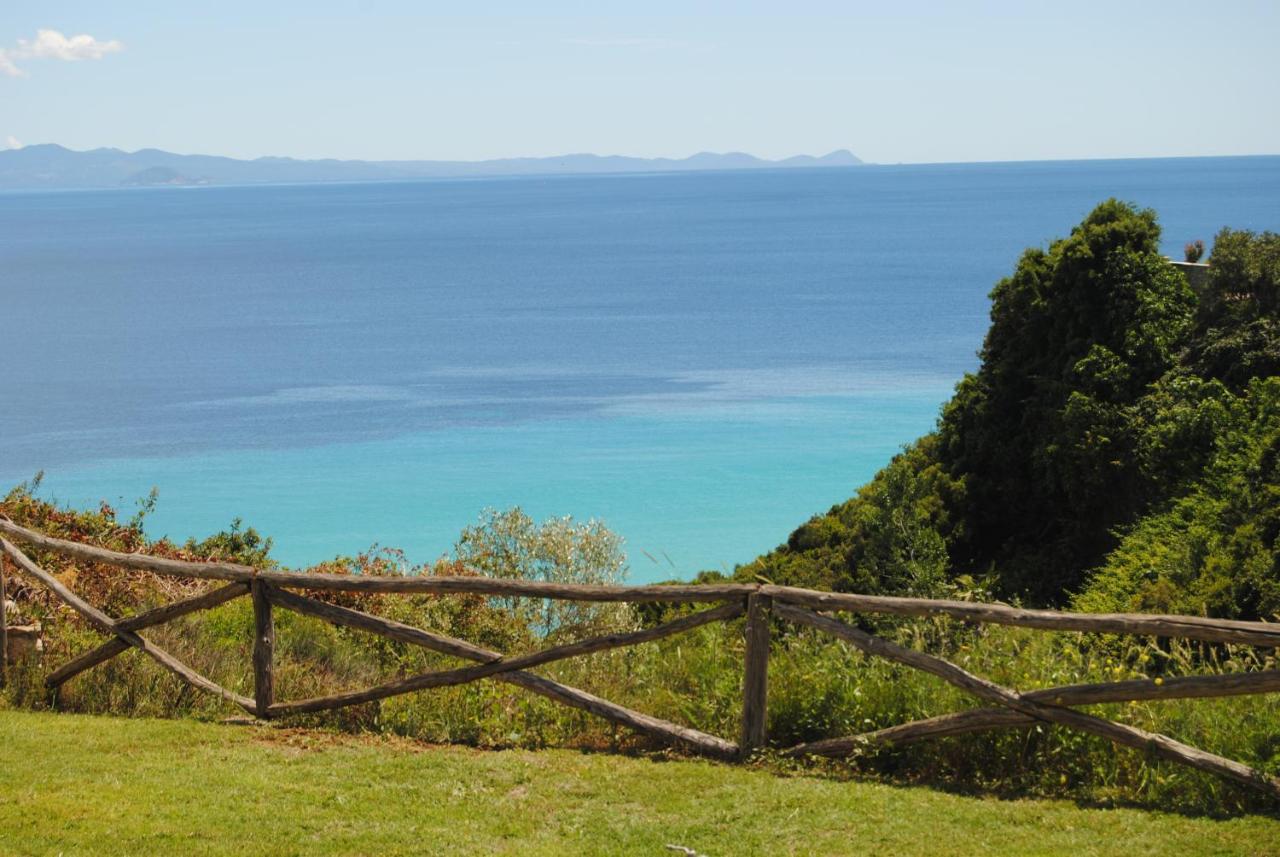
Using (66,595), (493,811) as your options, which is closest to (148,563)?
(66,595)

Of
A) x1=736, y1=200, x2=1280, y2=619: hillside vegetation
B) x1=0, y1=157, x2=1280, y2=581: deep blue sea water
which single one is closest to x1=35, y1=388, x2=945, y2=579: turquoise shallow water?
x1=0, y1=157, x2=1280, y2=581: deep blue sea water

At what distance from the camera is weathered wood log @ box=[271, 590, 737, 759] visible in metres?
8.53

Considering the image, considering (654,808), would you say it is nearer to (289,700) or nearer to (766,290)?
(289,700)

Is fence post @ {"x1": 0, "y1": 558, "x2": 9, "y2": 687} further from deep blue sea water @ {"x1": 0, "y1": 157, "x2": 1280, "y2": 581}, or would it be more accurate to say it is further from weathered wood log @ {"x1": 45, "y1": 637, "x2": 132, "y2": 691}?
deep blue sea water @ {"x1": 0, "y1": 157, "x2": 1280, "y2": 581}

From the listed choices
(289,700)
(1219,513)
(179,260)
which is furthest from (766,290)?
(289,700)

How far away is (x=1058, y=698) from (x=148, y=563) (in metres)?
6.48

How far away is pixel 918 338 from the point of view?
8306 cm

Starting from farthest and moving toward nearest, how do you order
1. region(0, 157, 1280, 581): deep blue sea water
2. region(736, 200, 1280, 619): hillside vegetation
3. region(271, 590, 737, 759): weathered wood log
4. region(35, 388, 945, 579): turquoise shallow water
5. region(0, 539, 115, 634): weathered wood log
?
region(0, 157, 1280, 581): deep blue sea water, region(35, 388, 945, 579): turquoise shallow water, region(736, 200, 1280, 619): hillside vegetation, region(0, 539, 115, 634): weathered wood log, region(271, 590, 737, 759): weathered wood log

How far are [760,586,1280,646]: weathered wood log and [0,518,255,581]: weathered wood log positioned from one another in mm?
3903

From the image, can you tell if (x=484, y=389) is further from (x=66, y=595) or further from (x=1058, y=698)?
(x=1058, y=698)

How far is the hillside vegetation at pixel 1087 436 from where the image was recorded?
70.3 feet

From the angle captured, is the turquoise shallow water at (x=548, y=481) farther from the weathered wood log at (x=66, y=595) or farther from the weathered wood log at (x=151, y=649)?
the weathered wood log at (x=151, y=649)

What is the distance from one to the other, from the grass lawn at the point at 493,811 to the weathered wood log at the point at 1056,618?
3.30 ft

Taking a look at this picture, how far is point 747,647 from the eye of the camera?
8.38m
